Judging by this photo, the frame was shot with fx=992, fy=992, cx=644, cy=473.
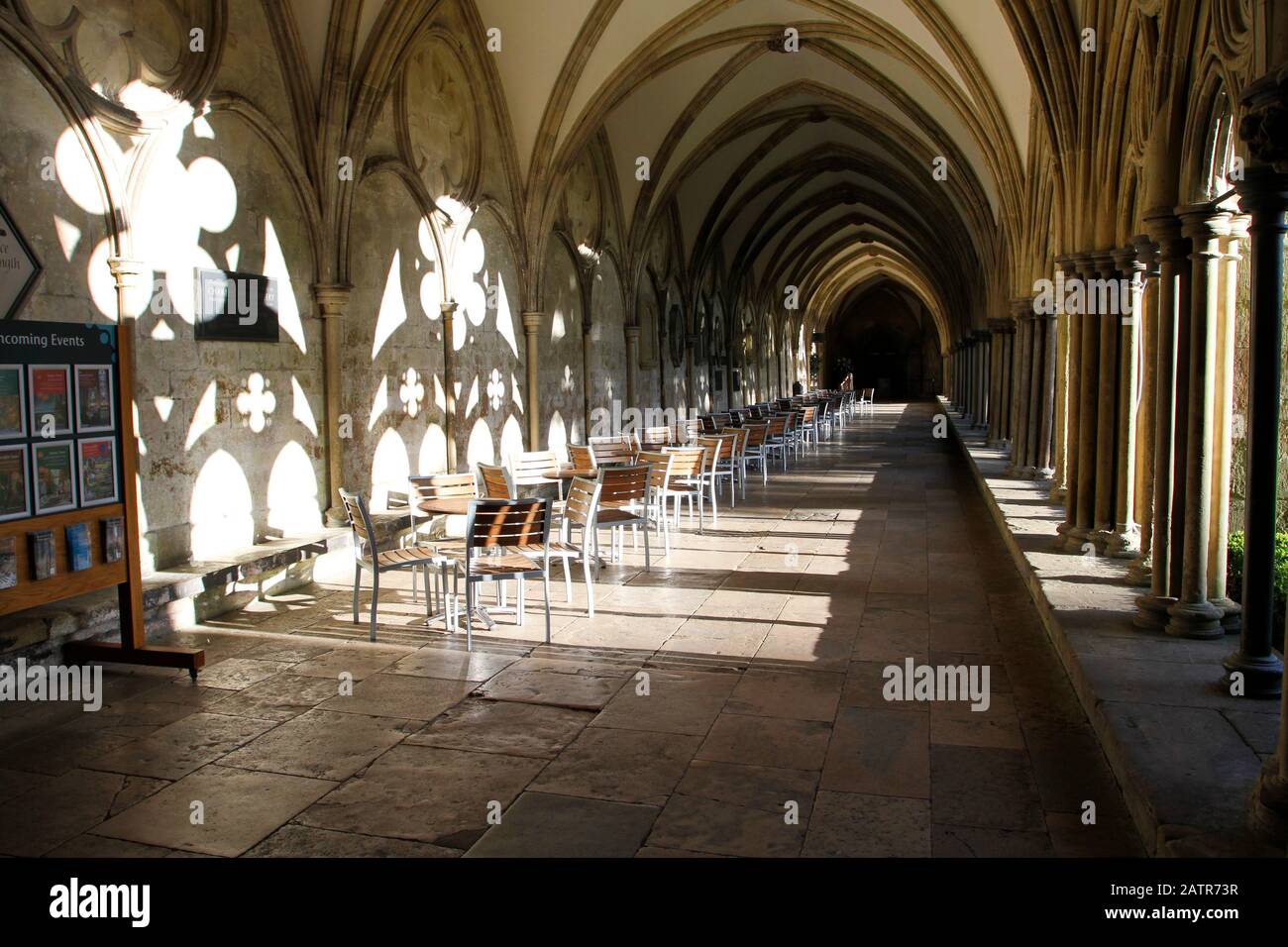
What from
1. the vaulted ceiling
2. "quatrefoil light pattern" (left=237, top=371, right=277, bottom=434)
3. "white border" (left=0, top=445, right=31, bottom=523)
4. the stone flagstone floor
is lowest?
the stone flagstone floor

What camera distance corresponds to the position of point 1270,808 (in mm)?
2732

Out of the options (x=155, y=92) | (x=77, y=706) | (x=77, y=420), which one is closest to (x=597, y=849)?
(x=77, y=706)

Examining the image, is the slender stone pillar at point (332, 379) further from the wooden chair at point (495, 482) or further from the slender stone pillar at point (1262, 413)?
the slender stone pillar at point (1262, 413)

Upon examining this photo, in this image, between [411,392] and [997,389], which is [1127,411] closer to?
[411,392]

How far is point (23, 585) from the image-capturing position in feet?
15.5

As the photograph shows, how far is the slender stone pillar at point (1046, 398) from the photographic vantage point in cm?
1153

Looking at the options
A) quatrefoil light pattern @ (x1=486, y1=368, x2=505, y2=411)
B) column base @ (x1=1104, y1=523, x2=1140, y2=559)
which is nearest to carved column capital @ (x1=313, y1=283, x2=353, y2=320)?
quatrefoil light pattern @ (x1=486, y1=368, x2=505, y2=411)

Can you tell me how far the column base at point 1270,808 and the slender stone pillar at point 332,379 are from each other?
7723 mm

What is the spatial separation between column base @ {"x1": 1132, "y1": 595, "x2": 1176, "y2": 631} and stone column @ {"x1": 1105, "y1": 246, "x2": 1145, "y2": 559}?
1786 mm

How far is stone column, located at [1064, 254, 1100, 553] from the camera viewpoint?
273 inches

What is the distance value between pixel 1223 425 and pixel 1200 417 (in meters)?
0.25

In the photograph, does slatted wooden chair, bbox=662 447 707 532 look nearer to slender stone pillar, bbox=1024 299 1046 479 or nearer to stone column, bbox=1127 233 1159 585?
stone column, bbox=1127 233 1159 585

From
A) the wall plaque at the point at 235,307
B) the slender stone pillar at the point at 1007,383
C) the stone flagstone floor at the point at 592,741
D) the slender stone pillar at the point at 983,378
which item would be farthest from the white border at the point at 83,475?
the slender stone pillar at the point at 983,378
